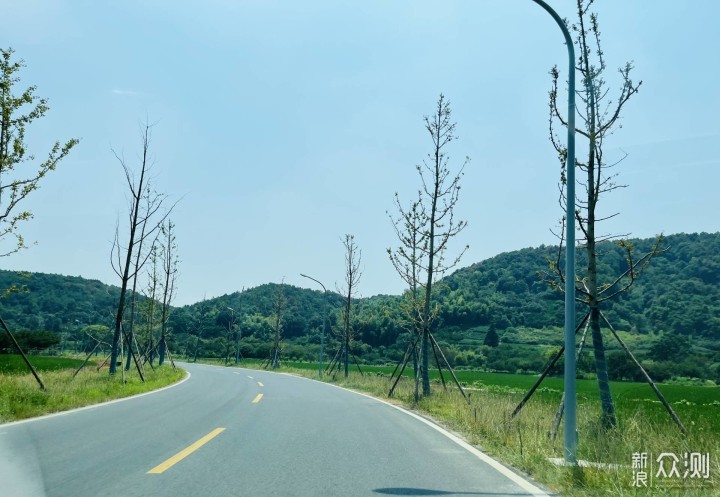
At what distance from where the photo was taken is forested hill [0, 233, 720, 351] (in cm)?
5959

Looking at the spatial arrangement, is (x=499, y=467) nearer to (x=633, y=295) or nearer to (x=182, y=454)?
(x=182, y=454)

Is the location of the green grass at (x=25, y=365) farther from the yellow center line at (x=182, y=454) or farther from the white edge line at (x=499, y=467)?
the white edge line at (x=499, y=467)

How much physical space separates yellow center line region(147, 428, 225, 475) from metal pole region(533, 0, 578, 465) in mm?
4787

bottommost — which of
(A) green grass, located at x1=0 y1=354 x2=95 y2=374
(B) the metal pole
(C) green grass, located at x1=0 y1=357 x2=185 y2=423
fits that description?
(A) green grass, located at x1=0 y1=354 x2=95 y2=374

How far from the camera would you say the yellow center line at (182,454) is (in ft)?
20.7

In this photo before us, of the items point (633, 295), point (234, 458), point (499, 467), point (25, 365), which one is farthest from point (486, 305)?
point (234, 458)

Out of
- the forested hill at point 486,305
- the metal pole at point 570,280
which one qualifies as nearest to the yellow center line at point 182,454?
the metal pole at point 570,280

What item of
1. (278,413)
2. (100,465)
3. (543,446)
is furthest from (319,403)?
(100,465)

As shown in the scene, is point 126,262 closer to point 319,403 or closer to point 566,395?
point 319,403

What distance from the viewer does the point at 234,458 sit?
23.3 ft

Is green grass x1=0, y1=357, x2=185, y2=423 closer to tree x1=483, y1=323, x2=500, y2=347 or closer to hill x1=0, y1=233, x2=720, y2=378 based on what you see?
hill x1=0, y1=233, x2=720, y2=378

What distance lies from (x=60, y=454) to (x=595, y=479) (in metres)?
6.37

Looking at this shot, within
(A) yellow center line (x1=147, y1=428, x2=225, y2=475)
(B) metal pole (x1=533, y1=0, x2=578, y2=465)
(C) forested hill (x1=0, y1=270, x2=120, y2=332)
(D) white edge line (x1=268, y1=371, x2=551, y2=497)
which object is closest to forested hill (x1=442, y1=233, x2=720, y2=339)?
(D) white edge line (x1=268, y1=371, x2=551, y2=497)

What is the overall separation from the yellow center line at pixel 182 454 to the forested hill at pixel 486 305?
126ft
